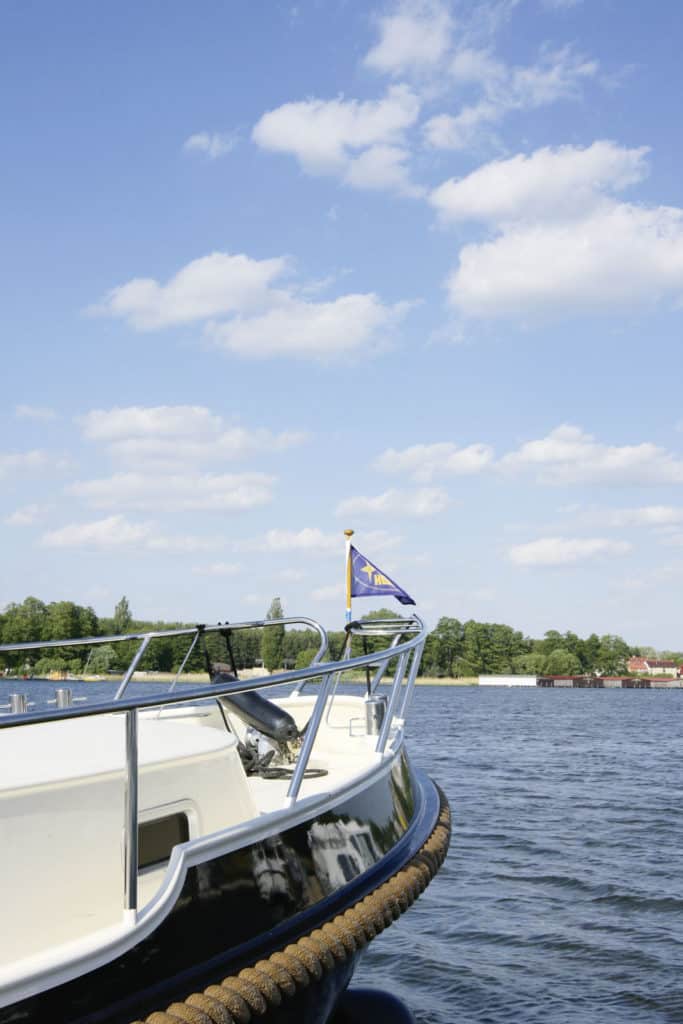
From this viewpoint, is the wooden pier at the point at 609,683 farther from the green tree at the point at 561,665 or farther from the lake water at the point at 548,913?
the lake water at the point at 548,913

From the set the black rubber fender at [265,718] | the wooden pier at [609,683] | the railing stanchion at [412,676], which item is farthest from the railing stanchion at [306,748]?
the wooden pier at [609,683]

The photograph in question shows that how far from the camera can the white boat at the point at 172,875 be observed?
122 inches

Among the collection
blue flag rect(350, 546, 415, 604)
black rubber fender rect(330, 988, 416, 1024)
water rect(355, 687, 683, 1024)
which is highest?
blue flag rect(350, 546, 415, 604)

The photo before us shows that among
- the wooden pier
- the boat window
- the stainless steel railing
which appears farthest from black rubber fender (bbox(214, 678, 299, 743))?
the wooden pier

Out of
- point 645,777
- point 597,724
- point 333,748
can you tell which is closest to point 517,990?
point 333,748

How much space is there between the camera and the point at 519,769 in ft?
79.7

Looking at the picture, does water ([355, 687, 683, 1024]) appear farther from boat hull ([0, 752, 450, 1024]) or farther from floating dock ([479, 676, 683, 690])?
floating dock ([479, 676, 683, 690])

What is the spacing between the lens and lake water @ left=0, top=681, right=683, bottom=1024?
8531 mm

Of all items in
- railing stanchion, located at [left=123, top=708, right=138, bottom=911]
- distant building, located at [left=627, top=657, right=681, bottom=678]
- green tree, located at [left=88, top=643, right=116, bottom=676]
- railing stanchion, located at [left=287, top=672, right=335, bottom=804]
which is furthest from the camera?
distant building, located at [left=627, top=657, right=681, bottom=678]

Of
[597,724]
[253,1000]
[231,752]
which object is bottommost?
[597,724]

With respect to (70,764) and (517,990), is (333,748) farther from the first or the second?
(70,764)

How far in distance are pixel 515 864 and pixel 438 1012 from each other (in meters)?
5.36

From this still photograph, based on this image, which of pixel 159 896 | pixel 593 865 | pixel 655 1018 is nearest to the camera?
pixel 159 896

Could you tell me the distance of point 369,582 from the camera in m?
9.22
